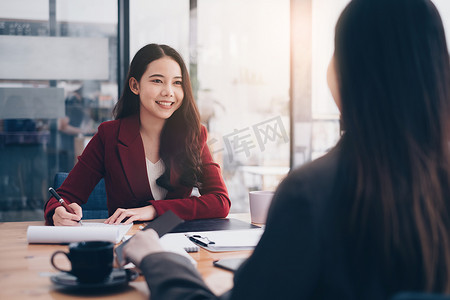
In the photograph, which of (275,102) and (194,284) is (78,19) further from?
(194,284)

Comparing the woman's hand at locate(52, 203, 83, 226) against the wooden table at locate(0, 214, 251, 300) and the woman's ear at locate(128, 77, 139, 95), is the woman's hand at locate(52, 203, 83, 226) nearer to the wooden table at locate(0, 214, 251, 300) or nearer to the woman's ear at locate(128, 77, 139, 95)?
the wooden table at locate(0, 214, 251, 300)

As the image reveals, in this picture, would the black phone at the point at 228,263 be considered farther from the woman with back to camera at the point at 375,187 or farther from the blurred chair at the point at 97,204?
the blurred chair at the point at 97,204

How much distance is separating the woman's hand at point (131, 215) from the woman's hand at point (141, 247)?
23.8 inches

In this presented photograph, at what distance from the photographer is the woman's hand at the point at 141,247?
89cm

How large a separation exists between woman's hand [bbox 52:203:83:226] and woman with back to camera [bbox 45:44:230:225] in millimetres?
295

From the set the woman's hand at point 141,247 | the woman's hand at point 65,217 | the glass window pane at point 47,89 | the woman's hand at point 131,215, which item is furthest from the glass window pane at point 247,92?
the woman's hand at point 141,247

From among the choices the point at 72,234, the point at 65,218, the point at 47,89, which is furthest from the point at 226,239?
the point at 47,89

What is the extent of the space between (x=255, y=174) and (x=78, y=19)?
201cm

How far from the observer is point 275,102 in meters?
4.23

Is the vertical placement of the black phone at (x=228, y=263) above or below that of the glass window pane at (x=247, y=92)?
below

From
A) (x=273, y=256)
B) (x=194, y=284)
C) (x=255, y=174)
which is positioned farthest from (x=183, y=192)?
(x=255, y=174)

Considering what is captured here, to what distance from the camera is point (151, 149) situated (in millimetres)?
2123

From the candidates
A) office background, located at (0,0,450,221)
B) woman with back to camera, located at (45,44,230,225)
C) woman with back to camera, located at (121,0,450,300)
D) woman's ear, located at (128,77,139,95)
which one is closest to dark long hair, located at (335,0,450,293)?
woman with back to camera, located at (121,0,450,300)

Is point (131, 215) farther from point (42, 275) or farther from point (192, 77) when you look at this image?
point (192, 77)
